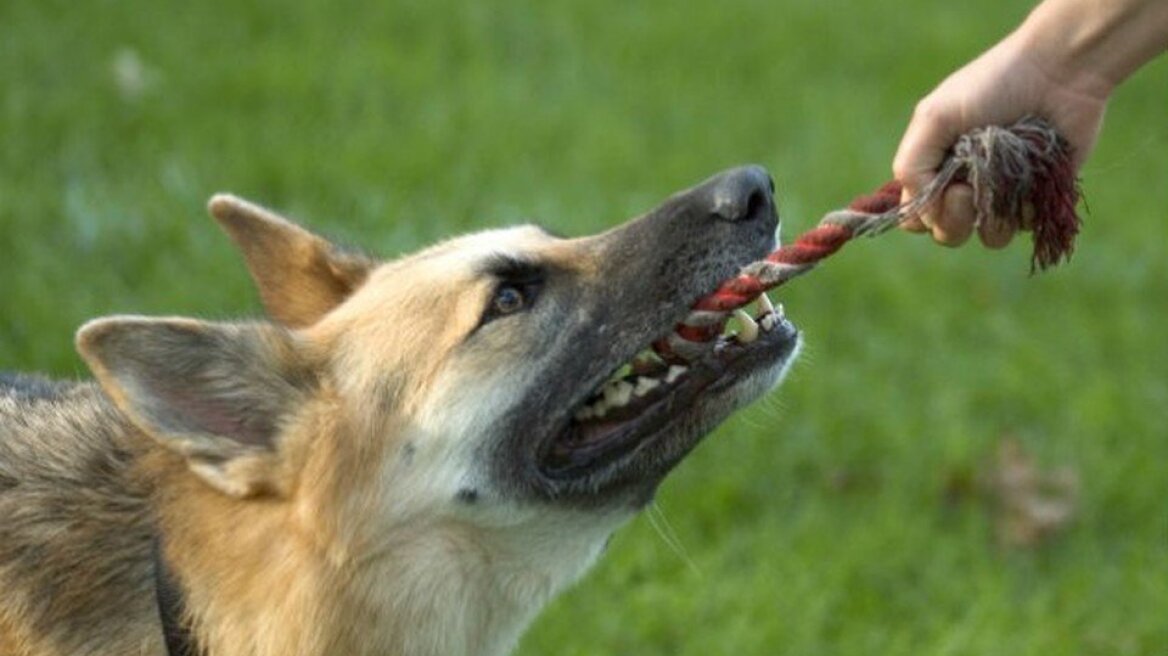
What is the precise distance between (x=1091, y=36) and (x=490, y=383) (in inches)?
60.6

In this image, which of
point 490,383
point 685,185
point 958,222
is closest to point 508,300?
point 490,383

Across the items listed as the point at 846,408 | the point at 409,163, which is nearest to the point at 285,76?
the point at 409,163

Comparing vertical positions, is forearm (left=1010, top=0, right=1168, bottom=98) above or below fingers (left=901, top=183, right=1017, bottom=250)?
above

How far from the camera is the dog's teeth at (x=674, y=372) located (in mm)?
4254

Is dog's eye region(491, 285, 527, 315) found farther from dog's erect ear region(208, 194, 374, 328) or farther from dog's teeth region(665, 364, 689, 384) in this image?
dog's erect ear region(208, 194, 374, 328)

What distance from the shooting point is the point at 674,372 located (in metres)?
4.27

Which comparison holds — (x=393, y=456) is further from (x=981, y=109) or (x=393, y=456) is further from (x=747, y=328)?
(x=981, y=109)

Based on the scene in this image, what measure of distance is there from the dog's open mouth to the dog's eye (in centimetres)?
26

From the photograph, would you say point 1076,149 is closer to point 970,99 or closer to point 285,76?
point 970,99

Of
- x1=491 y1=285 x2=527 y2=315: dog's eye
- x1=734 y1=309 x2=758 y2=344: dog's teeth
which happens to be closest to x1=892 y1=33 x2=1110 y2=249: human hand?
x1=734 y1=309 x2=758 y2=344: dog's teeth

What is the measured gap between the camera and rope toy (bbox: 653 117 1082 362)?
420 cm

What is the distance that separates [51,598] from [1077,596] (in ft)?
11.2

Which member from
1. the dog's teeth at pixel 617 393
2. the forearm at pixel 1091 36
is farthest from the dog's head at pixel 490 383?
the forearm at pixel 1091 36

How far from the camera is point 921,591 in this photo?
6.18m
